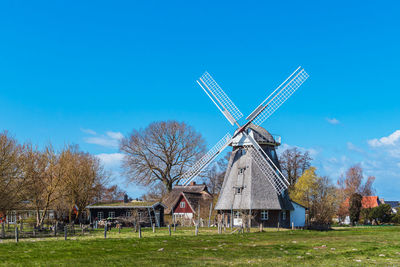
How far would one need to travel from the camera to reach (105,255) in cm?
1912

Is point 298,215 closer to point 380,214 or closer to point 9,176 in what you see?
point 380,214

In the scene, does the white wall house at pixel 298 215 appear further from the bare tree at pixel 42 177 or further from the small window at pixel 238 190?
the bare tree at pixel 42 177

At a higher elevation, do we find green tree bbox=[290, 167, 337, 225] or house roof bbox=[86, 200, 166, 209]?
green tree bbox=[290, 167, 337, 225]

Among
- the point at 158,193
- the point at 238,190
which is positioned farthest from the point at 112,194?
the point at 238,190

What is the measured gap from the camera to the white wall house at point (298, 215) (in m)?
52.8

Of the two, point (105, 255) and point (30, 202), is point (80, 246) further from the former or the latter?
point (30, 202)

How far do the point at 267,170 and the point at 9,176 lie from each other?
25.9 m

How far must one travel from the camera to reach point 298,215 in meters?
54.0

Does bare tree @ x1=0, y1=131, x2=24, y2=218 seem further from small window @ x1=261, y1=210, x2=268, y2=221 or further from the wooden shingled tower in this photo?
small window @ x1=261, y1=210, x2=268, y2=221

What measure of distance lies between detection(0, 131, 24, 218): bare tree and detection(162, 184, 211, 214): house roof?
30.0m

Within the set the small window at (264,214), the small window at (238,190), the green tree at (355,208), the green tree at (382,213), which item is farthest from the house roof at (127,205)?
the green tree at (382,213)

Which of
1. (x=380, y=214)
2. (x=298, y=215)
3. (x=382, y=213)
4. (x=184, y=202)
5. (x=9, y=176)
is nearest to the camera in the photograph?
(x=9, y=176)

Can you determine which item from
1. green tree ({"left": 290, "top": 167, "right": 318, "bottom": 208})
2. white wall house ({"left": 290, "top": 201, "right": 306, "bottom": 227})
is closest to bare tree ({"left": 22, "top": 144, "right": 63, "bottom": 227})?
white wall house ({"left": 290, "top": 201, "right": 306, "bottom": 227})

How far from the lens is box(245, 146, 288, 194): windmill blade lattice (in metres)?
48.3
